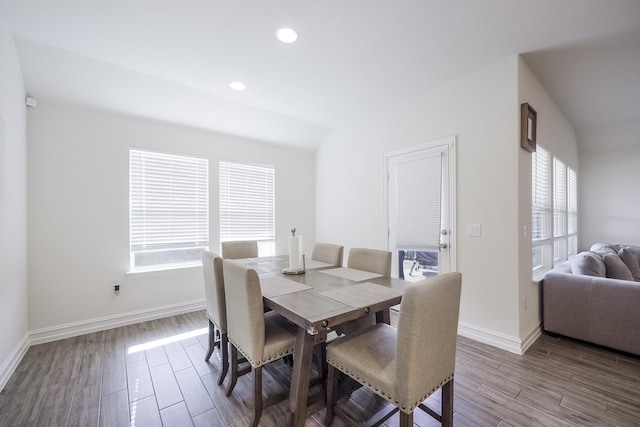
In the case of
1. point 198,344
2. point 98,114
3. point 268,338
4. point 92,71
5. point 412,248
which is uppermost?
point 92,71

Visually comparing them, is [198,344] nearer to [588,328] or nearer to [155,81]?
[155,81]

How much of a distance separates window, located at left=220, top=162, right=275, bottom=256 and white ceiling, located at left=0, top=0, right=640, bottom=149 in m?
0.93

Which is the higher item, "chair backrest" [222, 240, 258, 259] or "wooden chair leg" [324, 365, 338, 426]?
"chair backrest" [222, 240, 258, 259]

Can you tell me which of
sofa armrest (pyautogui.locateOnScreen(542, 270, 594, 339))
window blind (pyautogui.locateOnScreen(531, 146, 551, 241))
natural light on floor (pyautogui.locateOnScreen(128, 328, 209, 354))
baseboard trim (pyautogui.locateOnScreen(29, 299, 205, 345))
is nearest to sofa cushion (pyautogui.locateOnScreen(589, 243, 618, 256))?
window blind (pyautogui.locateOnScreen(531, 146, 551, 241))

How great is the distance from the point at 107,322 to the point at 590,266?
17.1 feet

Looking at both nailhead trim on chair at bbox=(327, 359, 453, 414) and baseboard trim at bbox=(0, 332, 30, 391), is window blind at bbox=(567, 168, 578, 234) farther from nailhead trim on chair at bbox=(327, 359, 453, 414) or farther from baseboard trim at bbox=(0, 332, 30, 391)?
baseboard trim at bbox=(0, 332, 30, 391)

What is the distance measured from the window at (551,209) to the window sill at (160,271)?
4.08 metres

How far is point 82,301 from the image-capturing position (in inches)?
113

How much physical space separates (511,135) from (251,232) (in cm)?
348

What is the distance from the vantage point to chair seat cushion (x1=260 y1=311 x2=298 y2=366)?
63.5 inches

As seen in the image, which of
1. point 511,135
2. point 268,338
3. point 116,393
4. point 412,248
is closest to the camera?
point 268,338

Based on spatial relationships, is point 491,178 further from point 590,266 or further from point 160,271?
point 160,271

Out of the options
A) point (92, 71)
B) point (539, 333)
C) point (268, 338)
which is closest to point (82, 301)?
Result: point (92, 71)

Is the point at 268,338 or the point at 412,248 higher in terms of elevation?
the point at 412,248
